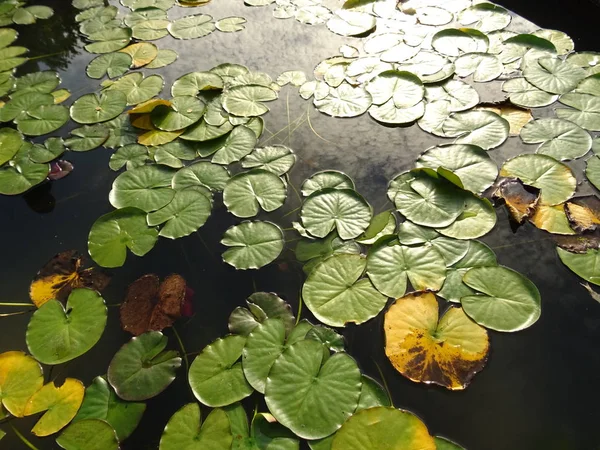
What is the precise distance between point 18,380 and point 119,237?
32.4 inches

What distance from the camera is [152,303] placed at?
7.18ft

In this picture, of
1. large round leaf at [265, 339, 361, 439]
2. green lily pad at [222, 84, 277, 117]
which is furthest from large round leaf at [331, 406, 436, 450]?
green lily pad at [222, 84, 277, 117]

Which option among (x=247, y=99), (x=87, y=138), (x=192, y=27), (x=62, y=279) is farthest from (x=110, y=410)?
(x=192, y=27)

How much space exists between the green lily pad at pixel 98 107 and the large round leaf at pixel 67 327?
1530mm

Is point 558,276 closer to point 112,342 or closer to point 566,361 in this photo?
point 566,361

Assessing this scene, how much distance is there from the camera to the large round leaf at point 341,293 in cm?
200

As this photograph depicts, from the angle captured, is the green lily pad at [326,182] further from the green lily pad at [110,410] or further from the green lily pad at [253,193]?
the green lily pad at [110,410]

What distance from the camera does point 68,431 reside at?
1.80 metres

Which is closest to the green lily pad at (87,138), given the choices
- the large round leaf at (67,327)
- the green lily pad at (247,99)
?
the green lily pad at (247,99)

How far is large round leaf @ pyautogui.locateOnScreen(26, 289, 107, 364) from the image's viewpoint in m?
2.04

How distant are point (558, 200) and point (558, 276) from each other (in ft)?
1.48

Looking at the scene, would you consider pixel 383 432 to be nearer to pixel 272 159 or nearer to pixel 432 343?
pixel 432 343

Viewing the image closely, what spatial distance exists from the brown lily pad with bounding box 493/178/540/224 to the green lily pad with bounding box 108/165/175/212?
1837 mm

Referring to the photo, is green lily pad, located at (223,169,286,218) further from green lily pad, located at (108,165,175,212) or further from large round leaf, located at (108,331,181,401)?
large round leaf, located at (108,331,181,401)
